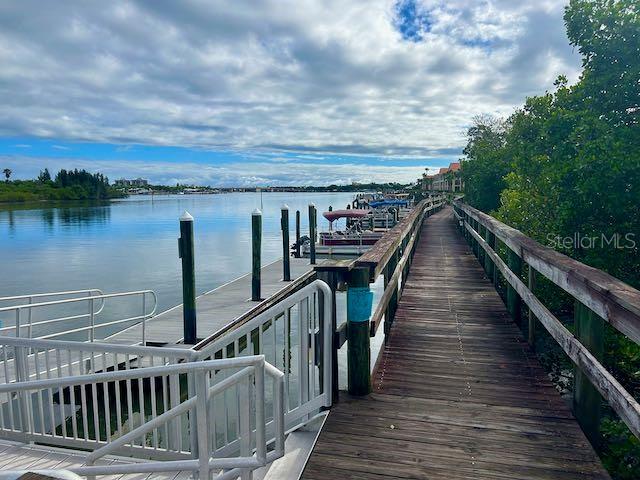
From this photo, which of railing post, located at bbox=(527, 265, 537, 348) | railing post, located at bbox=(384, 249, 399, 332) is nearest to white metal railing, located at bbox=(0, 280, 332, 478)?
railing post, located at bbox=(384, 249, 399, 332)

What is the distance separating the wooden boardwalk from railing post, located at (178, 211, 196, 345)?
513cm

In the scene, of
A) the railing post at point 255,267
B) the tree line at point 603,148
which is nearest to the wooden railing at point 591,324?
the tree line at point 603,148

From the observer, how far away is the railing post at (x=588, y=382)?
2.93 metres

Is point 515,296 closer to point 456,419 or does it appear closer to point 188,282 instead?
point 456,419

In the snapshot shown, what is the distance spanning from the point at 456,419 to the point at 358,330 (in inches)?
37.6

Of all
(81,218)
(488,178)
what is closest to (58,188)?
(81,218)

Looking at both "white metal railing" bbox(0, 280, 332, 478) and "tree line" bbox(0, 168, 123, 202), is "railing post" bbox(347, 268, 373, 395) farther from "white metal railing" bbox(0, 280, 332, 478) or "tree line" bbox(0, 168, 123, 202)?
"tree line" bbox(0, 168, 123, 202)

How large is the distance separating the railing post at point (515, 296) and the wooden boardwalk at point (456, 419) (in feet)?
0.53

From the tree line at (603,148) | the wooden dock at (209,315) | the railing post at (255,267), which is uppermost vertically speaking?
the tree line at (603,148)

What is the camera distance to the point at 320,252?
2653 centimetres

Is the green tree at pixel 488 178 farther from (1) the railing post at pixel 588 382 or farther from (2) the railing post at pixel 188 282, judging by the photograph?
(1) the railing post at pixel 588 382

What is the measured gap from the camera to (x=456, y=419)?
3406 mm

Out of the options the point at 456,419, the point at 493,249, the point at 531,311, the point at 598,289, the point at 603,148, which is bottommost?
the point at 456,419

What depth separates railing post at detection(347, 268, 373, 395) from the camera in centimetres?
371
